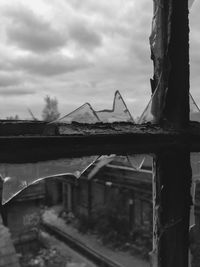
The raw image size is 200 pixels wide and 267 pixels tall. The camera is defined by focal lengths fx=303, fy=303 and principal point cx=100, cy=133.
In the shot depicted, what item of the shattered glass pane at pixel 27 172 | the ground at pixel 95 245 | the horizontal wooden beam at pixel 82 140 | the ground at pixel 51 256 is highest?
the horizontal wooden beam at pixel 82 140

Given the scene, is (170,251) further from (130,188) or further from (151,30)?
(130,188)

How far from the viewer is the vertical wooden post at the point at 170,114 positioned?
75 centimetres

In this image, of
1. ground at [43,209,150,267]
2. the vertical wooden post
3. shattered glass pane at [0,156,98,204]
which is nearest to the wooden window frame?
the vertical wooden post

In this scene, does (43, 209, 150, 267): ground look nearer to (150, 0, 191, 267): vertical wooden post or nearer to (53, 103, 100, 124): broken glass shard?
(150, 0, 191, 267): vertical wooden post

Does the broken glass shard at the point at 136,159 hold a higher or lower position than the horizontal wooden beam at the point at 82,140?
lower

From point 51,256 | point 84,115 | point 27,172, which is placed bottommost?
point 51,256

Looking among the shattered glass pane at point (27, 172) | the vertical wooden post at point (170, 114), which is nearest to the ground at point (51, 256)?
the vertical wooden post at point (170, 114)

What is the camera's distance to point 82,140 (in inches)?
23.1

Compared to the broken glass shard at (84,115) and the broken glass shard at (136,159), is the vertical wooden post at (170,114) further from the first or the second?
the broken glass shard at (84,115)

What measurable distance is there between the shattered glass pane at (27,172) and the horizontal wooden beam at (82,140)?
4cm

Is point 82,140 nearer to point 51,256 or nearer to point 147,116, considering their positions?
point 147,116

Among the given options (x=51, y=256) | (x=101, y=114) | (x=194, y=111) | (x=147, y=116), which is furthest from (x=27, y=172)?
(x=51, y=256)

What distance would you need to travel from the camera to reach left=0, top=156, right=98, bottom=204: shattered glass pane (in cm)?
57

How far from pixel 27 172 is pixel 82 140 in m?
0.12
